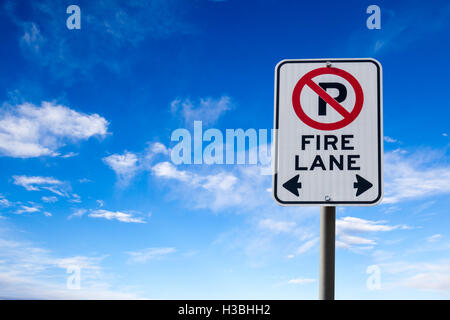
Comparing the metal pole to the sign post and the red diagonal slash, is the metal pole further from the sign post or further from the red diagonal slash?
the red diagonal slash

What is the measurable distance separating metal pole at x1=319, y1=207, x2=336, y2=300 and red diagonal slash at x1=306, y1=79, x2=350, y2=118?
71cm

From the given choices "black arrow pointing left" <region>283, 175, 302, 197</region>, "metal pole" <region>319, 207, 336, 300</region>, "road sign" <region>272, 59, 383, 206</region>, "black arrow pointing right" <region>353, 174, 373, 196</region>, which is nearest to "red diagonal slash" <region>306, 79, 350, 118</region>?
"road sign" <region>272, 59, 383, 206</region>

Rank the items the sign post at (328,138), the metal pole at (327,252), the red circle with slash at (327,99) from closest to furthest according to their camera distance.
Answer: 1. the metal pole at (327,252)
2. the sign post at (328,138)
3. the red circle with slash at (327,99)

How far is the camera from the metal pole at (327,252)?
2.42 meters

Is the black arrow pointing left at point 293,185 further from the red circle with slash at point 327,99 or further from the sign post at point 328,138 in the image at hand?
the red circle with slash at point 327,99

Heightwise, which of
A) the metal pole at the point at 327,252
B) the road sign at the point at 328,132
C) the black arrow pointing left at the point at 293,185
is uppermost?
the road sign at the point at 328,132

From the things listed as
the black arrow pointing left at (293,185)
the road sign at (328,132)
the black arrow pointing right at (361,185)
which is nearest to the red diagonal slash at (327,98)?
the road sign at (328,132)

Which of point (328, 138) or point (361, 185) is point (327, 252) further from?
point (328, 138)

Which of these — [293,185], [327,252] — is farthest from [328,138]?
[327,252]

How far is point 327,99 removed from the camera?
9.09 feet

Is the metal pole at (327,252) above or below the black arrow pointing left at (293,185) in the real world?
below

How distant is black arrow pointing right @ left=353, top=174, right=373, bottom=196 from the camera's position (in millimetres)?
2562

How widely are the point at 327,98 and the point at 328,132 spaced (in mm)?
280
